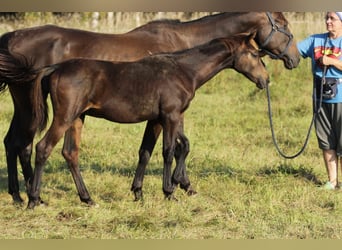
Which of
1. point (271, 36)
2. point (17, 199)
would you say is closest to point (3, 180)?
point (17, 199)

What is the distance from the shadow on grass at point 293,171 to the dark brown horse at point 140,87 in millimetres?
1217

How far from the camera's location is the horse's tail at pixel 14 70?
5703 mm

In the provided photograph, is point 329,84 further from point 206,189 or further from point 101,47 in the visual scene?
A: point 101,47

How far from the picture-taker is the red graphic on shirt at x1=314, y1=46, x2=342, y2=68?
6273mm

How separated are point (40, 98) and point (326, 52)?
2.88m

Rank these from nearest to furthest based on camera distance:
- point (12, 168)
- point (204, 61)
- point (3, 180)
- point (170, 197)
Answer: point (170, 197), point (204, 61), point (12, 168), point (3, 180)

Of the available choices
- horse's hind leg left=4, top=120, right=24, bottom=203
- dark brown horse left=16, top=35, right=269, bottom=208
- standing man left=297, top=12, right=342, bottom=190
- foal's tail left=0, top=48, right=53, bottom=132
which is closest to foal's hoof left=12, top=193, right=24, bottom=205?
horse's hind leg left=4, top=120, right=24, bottom=203

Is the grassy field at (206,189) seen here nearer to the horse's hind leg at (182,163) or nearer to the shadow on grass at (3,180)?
the shadow on grass at (3,180)

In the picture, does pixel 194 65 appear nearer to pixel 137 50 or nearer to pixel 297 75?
pixel 137 50

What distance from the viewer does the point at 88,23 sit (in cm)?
1681

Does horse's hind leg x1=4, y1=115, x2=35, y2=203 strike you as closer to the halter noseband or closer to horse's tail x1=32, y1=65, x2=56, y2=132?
horse's tail x1=32, y1=65, x2=56, y2=132

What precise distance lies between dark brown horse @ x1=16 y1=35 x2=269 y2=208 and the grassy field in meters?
0.48

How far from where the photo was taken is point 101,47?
21.9 feet

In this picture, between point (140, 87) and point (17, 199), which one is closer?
point (140, 87)
